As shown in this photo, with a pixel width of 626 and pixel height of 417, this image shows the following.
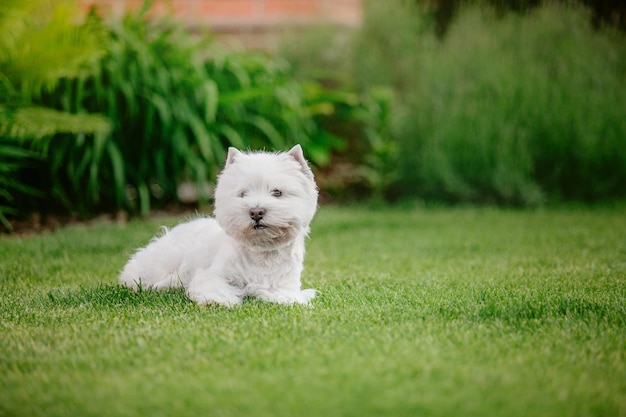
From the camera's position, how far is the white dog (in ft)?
12.6

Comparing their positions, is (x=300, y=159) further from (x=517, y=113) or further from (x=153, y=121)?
(x=517, y=113)

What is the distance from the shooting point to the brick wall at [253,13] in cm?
1127

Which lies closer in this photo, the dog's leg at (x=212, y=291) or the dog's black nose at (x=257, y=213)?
the dog's black nose at (x=257, y=213)

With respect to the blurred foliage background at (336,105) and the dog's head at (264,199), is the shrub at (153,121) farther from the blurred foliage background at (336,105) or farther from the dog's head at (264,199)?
the dog's head at (264,199)

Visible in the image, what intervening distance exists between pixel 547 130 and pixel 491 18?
177 cm

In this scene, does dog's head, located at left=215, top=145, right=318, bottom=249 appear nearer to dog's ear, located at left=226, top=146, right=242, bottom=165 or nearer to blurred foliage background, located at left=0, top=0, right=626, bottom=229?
dog's ear, located at left=226, top=146, right=242, bottom=165

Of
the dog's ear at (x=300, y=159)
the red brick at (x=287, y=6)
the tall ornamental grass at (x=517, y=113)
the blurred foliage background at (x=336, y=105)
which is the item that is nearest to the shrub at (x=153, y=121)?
the blurred foliage background at (x=336, y=105)

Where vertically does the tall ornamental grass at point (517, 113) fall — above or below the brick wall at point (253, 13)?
below

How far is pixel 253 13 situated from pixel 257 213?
27.4ft

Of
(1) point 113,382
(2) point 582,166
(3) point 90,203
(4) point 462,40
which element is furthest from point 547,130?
(1) point 113,382

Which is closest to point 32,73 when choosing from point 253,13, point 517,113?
point 253,13

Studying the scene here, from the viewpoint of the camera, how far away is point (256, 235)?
388 centimetres

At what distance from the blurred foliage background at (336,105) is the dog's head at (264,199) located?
322 centimetres

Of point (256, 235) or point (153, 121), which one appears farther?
point (153, 121)
